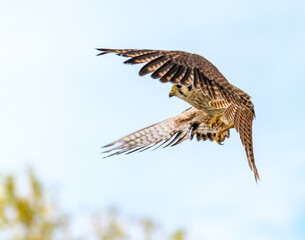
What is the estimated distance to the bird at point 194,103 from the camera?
545 centimetres

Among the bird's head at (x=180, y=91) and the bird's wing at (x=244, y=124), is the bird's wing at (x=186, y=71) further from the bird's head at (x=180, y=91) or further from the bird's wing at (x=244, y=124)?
the bird's head at (x=180, y=91)

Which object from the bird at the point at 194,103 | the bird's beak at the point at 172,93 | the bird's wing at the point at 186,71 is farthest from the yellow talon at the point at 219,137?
the bird's beak at the point at 172,93

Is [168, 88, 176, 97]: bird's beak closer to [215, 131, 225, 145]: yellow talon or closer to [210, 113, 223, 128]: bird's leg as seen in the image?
[210, 113, 223, 128]: bird's leg

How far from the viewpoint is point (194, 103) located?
656 cm

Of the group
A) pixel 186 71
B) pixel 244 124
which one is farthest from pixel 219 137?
pixel 186 71

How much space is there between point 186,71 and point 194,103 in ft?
3.07

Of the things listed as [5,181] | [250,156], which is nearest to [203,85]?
[250,156]

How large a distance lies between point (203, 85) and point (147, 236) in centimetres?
1310

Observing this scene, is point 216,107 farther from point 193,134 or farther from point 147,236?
point 147,236

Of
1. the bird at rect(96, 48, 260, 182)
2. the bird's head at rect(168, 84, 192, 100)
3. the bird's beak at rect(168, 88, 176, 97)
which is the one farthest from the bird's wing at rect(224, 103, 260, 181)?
the bird's beak at rect(168, 88, 176, 97)

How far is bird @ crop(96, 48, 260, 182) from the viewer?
5.45 m

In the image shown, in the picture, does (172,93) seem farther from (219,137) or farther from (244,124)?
(244,124)

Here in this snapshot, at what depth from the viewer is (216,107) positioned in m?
6.45

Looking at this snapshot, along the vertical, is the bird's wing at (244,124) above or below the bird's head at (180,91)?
below
